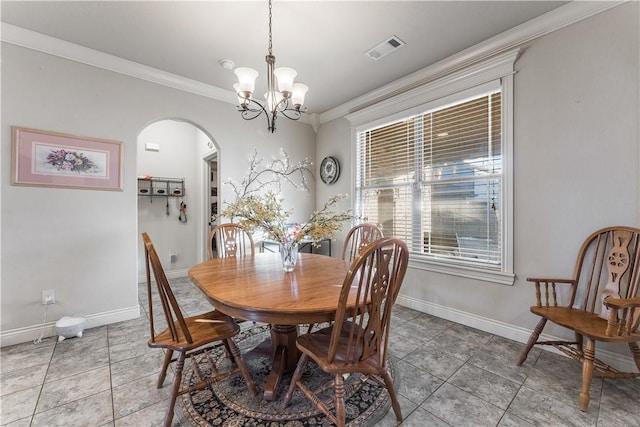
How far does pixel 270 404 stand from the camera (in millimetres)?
1534

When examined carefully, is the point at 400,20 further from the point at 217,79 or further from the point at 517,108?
the point at 217,79

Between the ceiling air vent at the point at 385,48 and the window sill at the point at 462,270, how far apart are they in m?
2.17

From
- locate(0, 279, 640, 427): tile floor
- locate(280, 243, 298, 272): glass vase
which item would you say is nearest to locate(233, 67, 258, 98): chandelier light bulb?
locate(280, 243, 298, 272): glass vase

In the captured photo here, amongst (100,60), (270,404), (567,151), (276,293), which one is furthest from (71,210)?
(567,151)

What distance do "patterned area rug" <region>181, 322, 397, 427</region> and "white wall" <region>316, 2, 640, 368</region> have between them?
1571 millimetres

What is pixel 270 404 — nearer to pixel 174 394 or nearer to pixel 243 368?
pixel 243 368

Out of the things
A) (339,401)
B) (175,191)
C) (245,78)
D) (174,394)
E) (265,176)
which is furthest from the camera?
(175,191)

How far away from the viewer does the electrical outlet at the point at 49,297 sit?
2.40 meters

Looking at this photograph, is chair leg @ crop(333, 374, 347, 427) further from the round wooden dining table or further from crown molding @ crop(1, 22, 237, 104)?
crown molding @ crop(1, 22, 237, 104)

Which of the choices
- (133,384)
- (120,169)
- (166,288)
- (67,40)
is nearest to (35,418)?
(133,384)

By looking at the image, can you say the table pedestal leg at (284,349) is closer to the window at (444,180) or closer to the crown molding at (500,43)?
the window at (444,180)

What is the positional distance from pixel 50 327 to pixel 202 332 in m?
2.00

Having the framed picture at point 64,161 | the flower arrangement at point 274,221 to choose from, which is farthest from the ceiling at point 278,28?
the flower arrangement at point 274,221

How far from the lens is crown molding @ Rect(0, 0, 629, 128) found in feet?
6.73
